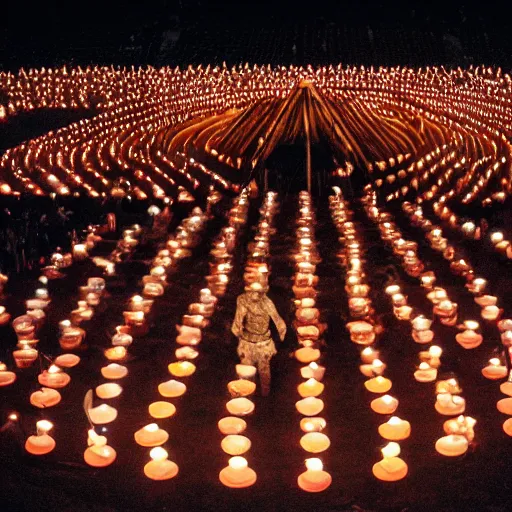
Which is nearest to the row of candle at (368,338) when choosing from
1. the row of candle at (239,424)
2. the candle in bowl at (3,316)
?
the row of candle at (239,424)

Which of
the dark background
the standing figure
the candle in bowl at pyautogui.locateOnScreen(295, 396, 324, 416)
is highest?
the dark background

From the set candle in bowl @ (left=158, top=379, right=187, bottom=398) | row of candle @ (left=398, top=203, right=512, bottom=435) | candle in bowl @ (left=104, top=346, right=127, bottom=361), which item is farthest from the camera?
candle in bowl @ (left=104, top=346, right=127, bottom=361)

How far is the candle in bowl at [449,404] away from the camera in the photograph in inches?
229

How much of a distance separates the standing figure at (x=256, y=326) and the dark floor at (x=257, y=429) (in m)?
0.39

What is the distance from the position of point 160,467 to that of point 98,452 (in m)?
0.50

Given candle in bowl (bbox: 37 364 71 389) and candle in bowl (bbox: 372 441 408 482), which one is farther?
candle in bowl (bbox: 37 364 71 389)

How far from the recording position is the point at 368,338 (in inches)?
284

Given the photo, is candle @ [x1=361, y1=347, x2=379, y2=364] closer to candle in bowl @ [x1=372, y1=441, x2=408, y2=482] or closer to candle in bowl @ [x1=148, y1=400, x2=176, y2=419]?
candle in bowl @ [x1=372, y1=441, x2=408, y2=482]

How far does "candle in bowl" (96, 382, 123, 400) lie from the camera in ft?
20.2

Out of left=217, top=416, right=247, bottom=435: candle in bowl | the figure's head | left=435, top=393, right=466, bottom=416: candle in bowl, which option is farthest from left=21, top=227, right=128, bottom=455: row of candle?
left=435, top=393, right=466, bottom=416: candle in bowl

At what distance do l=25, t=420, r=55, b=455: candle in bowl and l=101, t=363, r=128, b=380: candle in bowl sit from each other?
1.05 m

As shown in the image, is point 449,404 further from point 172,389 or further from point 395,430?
point 172,389

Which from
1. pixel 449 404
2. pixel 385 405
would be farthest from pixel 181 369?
pixel 449 404

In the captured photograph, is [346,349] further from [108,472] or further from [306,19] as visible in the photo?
[306,19]
